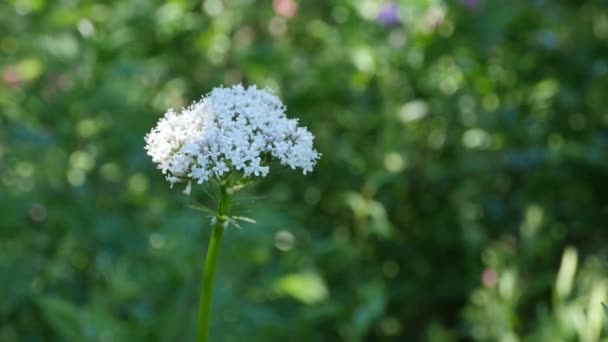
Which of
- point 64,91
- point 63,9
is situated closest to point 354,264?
point 64,91

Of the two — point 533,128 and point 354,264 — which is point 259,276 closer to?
point 354,264

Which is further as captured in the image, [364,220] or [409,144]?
[409,144]

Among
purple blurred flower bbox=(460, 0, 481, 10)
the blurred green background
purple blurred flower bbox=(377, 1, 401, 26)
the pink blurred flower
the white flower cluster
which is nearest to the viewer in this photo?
the white flower cluster

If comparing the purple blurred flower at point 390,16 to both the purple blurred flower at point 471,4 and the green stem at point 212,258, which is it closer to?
the purple blurred flower at point 471,4

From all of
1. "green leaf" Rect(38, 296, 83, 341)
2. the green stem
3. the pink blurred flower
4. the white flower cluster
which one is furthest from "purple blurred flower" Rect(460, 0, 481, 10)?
the green stem

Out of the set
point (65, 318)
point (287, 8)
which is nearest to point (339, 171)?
point (287, 8)

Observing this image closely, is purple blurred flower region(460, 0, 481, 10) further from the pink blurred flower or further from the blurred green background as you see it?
the pink blurred flower
